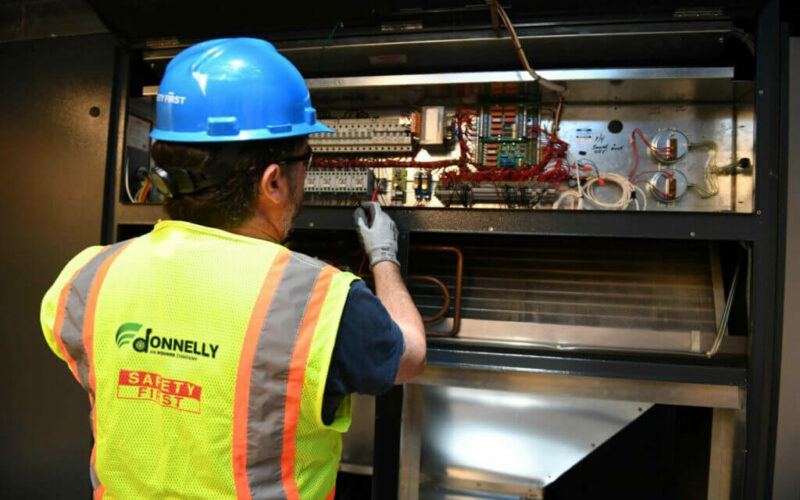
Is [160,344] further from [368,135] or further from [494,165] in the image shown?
[494,165]

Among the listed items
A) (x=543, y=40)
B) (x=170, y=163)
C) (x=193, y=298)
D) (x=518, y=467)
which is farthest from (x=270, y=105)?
(x=518, y=467)

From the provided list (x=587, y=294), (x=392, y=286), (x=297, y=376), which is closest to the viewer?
(x=297, y=376)

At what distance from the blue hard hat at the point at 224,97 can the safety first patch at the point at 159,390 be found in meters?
0.35

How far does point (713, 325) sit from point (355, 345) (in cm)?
125

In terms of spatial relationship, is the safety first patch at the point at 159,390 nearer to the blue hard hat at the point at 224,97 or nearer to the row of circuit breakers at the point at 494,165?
the blue hard hat at the point at 224,97

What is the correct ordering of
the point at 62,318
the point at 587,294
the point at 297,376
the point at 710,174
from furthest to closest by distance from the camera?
1. the point at 587,294
2. the point at 710,174
3. the point at 62,318
4. the point at 297,376

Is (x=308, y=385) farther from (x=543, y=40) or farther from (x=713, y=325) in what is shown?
(x=713, y=325)

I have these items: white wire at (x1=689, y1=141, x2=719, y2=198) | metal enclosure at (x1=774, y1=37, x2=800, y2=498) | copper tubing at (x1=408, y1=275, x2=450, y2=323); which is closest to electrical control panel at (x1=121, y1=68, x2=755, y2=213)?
white wire at (x1=689, y1=141, x2=719, y2=198)

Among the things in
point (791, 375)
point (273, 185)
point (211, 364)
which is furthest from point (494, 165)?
point (791, 375)

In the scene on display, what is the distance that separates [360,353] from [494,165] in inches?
37.6

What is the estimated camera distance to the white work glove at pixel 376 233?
1.06 m

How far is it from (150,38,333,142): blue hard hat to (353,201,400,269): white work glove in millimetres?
375

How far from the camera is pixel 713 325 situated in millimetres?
1345

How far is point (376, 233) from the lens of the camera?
3.57ft
